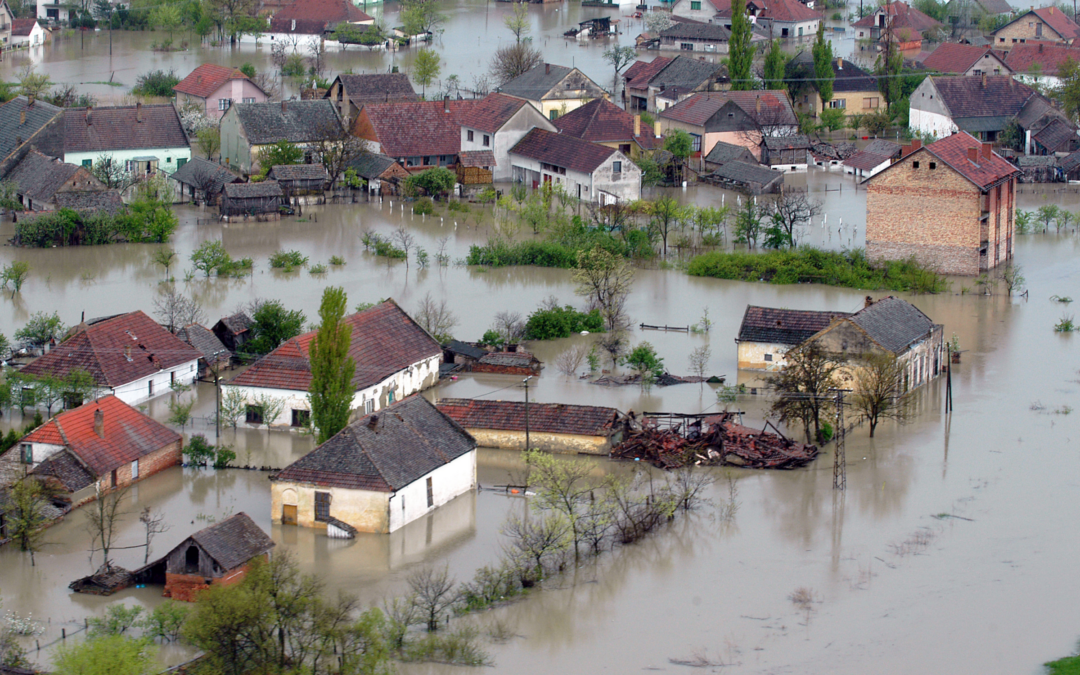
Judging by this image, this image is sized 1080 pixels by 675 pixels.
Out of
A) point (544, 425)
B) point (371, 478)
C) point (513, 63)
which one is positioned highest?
point (513, 63)

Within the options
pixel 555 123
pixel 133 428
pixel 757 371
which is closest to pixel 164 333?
pixel 133 428

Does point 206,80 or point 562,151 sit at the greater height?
point 206,80

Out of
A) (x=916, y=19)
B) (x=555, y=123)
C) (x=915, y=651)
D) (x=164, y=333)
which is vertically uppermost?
(x=916, y=19)

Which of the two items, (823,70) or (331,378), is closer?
(331,378)

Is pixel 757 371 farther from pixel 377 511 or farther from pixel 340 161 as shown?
pixel 340 161

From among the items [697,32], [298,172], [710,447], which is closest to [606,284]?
[710,447]

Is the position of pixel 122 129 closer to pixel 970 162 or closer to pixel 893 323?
pixel 970 162
